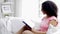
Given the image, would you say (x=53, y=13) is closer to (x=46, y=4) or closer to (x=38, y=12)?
(x=46, y=4)

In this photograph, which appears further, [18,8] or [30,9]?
[30,9]

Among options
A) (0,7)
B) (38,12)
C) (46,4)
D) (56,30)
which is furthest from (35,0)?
(56,30)

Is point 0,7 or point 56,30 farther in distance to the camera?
point 0,7

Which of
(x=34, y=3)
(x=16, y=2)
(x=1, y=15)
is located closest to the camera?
(x=1, y=15)

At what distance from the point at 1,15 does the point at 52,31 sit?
2066 mm

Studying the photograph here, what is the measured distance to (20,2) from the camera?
3.58m

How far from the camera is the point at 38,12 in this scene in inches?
156

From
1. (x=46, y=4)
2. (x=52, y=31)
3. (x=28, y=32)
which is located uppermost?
(x=46, y=4)

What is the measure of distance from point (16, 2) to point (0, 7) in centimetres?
42

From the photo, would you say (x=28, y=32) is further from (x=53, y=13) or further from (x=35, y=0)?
(x=35, y=0)

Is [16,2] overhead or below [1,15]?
overhead

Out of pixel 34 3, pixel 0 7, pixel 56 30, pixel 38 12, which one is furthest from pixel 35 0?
pixel 56 30

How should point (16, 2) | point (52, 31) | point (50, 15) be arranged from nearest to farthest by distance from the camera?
1. point (52, 31)
2. point (50, 15)
3. point (16, 2)

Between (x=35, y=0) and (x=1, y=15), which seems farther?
(x=35, y=0)
